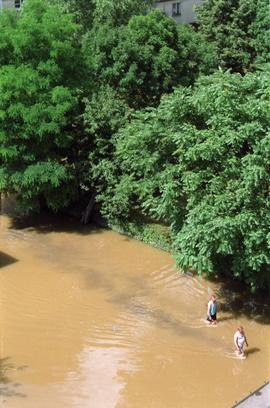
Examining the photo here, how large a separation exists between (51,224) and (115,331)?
9.54 meters

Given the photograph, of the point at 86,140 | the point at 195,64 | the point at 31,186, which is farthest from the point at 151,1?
the point at 31,186

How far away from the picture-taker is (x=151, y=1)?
34625mm

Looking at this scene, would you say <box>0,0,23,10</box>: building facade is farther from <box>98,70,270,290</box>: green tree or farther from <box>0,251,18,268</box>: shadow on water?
<box>98,70,270,290</box>: green tree

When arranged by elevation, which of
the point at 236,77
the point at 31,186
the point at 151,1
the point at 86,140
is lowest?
the point at 31,186

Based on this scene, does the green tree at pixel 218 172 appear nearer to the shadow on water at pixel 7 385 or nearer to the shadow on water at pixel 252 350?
the shadow on water at pixel 252 350

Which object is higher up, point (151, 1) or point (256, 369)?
point (151, 1)

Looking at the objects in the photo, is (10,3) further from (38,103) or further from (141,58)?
(38,103)

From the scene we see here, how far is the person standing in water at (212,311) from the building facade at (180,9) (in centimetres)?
3302

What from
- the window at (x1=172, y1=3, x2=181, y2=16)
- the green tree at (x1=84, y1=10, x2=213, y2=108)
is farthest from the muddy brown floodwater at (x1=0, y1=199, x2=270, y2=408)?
the window at (x1=172, y1=3, x2=181, y2=16)

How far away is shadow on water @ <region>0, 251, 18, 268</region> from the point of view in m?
21.5

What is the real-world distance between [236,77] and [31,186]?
391 inches

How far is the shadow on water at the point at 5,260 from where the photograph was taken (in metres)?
21.5

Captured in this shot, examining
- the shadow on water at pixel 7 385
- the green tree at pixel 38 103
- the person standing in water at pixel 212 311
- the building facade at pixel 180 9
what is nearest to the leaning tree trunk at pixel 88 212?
the green tree at pixel 38 103

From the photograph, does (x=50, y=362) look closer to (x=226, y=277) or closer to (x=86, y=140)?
(x=226, y=277)
